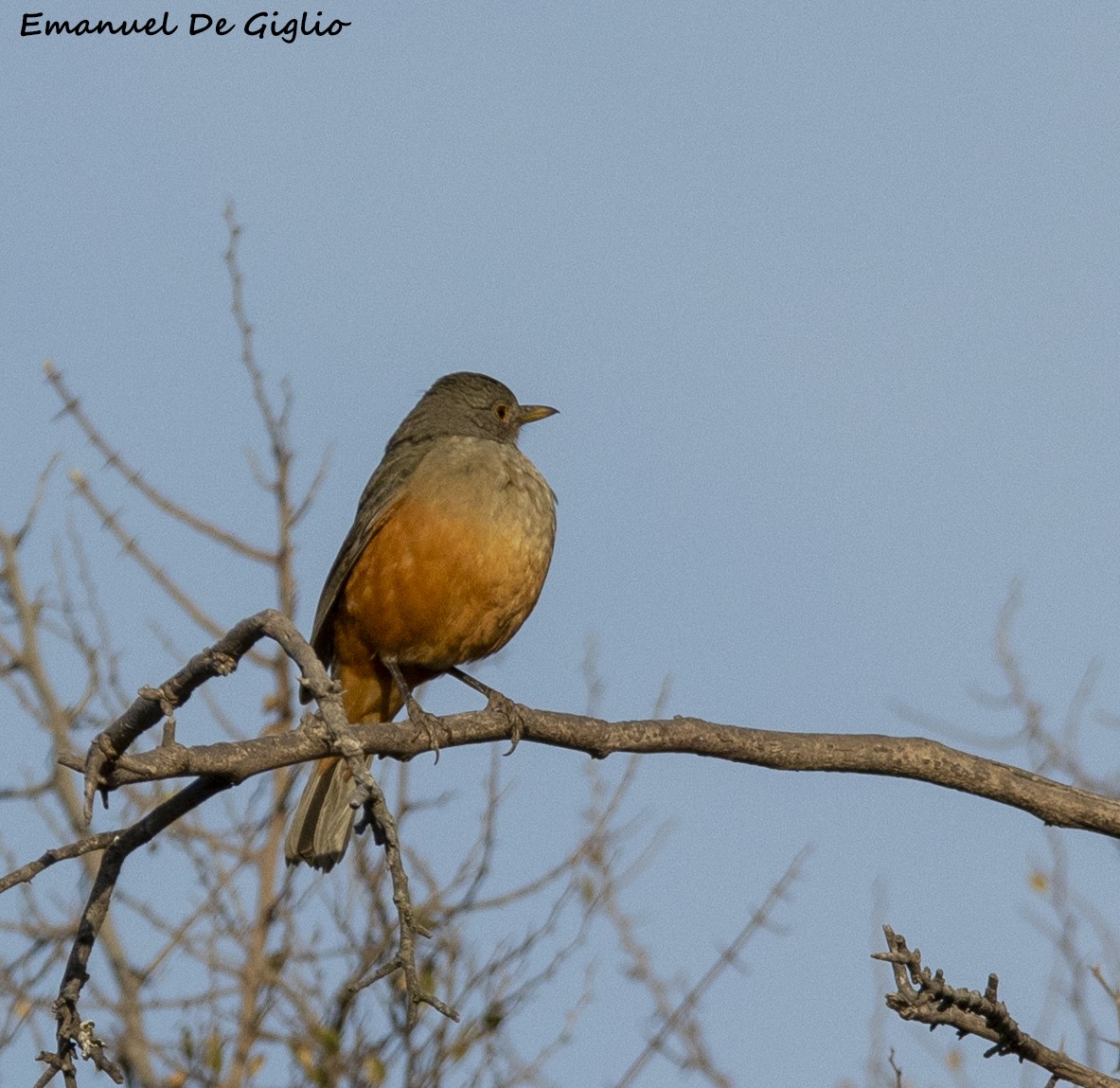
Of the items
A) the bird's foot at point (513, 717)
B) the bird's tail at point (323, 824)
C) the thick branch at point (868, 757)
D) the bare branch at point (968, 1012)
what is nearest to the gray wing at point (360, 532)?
the bird's tail at point (323, 824)

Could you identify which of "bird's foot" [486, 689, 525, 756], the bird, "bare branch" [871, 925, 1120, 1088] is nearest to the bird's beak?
the bird

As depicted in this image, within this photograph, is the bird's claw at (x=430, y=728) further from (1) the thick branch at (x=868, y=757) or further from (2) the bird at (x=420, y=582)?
(2) the bird at (x=420, y=582)

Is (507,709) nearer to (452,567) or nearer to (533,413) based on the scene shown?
(452,567)

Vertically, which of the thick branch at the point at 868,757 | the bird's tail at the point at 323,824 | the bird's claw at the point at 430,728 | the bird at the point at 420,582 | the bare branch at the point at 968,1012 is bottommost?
the bare branch at the point at 968,1012

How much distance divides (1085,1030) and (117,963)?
444 cm

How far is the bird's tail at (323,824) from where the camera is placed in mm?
6594

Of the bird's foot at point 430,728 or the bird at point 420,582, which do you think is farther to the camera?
the bird at point 420,582

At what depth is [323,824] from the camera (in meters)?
6.63

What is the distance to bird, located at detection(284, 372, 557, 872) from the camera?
661 centimetres

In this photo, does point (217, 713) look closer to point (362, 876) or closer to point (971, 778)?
point (362, 876)

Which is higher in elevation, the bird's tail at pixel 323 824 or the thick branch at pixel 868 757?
the bird's tail at pixel 323 824

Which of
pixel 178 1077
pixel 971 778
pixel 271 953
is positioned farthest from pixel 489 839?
pixel 971 778

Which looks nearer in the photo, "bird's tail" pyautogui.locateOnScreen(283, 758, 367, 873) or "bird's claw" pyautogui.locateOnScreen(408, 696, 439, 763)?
"bird's claw" pyautogui.locateOnScreen(408, 696, 439, 763)

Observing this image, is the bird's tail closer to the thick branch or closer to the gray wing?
the gray wing
